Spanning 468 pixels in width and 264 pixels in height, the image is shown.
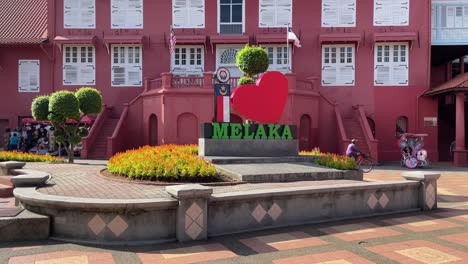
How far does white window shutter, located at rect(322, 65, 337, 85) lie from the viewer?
23.4 m

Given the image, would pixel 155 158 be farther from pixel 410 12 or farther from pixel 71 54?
pixel 410 12

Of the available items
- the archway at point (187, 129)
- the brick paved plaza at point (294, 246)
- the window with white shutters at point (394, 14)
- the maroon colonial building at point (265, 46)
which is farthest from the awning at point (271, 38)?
the brick paved plaza at point (294, 246)

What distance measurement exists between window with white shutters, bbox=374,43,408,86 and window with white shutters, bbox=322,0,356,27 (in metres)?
2.22

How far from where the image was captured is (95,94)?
16.2m

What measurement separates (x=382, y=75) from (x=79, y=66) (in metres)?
17.6

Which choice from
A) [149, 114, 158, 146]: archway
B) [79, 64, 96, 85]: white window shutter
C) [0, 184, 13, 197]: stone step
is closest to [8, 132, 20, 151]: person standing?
[79, 64, 96, 85]: white window shutter

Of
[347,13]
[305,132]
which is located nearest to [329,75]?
[347,13]

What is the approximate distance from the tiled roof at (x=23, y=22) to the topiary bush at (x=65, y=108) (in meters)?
9.39

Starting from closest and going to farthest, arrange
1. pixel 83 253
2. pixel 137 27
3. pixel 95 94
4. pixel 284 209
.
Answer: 1. pixel 83 253
2. pixel 284 209
3. pixel 95 94
4. pixel 137 27

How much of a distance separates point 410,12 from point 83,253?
76.2 ft

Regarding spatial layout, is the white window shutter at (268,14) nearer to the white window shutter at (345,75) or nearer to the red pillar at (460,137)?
the white window shutter at (345,75)

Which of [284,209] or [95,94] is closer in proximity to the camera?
[284,209]

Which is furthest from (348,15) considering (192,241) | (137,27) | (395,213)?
(192,241)

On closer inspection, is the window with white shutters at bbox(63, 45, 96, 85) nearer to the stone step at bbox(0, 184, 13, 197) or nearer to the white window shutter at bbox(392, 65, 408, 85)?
the stone step at bbox(0, 184, 13, 197)
